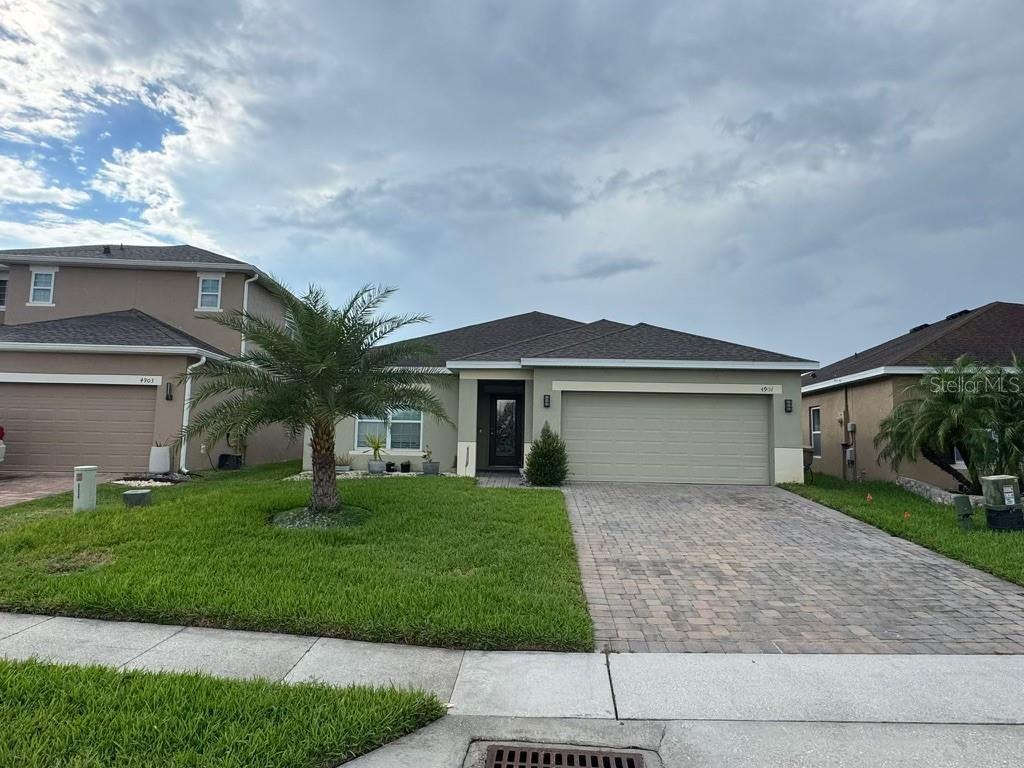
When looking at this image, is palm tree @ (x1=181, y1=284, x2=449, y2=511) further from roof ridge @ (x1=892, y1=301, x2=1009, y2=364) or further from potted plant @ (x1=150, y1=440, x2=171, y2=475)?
roof ridge @ (x1=892, y1=301, x2=1009, y2=364)

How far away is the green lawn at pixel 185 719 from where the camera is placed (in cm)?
275

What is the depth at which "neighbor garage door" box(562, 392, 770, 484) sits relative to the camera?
43.9ft

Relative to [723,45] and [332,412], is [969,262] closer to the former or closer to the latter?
[723,45]

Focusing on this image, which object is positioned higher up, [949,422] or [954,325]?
[954,325]

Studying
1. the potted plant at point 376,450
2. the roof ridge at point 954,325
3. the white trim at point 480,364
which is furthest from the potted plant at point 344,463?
the roof ridge at point 954,325

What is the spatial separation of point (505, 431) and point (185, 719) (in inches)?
521

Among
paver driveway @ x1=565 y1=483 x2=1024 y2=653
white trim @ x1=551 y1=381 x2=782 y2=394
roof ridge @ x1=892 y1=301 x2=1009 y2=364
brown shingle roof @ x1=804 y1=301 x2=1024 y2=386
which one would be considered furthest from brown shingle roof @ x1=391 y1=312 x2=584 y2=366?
roof ridge @ x1=892 y1=301 x2=1009 y2=364

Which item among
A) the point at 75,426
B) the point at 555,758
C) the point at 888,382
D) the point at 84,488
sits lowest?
the point at 555,758

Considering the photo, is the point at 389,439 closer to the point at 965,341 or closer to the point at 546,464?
the point at 546,464

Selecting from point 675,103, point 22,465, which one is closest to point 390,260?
point 675,103

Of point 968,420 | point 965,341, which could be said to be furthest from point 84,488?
point 965,341

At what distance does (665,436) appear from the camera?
13.5 metres

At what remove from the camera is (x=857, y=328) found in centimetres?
2122

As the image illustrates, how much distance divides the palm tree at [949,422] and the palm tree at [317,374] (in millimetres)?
9581
